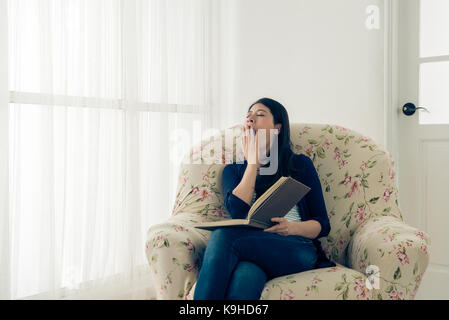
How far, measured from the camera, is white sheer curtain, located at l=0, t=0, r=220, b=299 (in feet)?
6.29

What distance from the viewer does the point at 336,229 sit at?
72.6 inches

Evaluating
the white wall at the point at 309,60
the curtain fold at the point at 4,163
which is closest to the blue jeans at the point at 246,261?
the curtain fold at the point at 4,163

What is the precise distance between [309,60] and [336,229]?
1.37m

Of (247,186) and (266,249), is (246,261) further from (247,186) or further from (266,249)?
(247,186)

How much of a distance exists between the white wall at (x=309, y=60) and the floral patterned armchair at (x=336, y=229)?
81 centimetres

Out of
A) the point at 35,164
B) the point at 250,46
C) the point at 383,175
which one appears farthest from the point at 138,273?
the point at 250,46

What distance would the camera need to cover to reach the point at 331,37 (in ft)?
9.17

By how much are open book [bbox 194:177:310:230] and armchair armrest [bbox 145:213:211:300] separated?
10cm

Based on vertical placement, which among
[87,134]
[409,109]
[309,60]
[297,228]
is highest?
[309,60]

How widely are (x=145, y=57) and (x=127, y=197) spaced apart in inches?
29.7

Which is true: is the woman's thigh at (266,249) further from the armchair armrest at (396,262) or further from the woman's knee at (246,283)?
the armchair armrest at (396,262)

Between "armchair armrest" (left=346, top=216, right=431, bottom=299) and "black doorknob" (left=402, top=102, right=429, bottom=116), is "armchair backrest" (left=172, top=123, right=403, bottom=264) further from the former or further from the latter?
"black doorknob" (left=402, top=102, right=429, bottom=116)

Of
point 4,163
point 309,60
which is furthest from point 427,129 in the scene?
point 4,163
